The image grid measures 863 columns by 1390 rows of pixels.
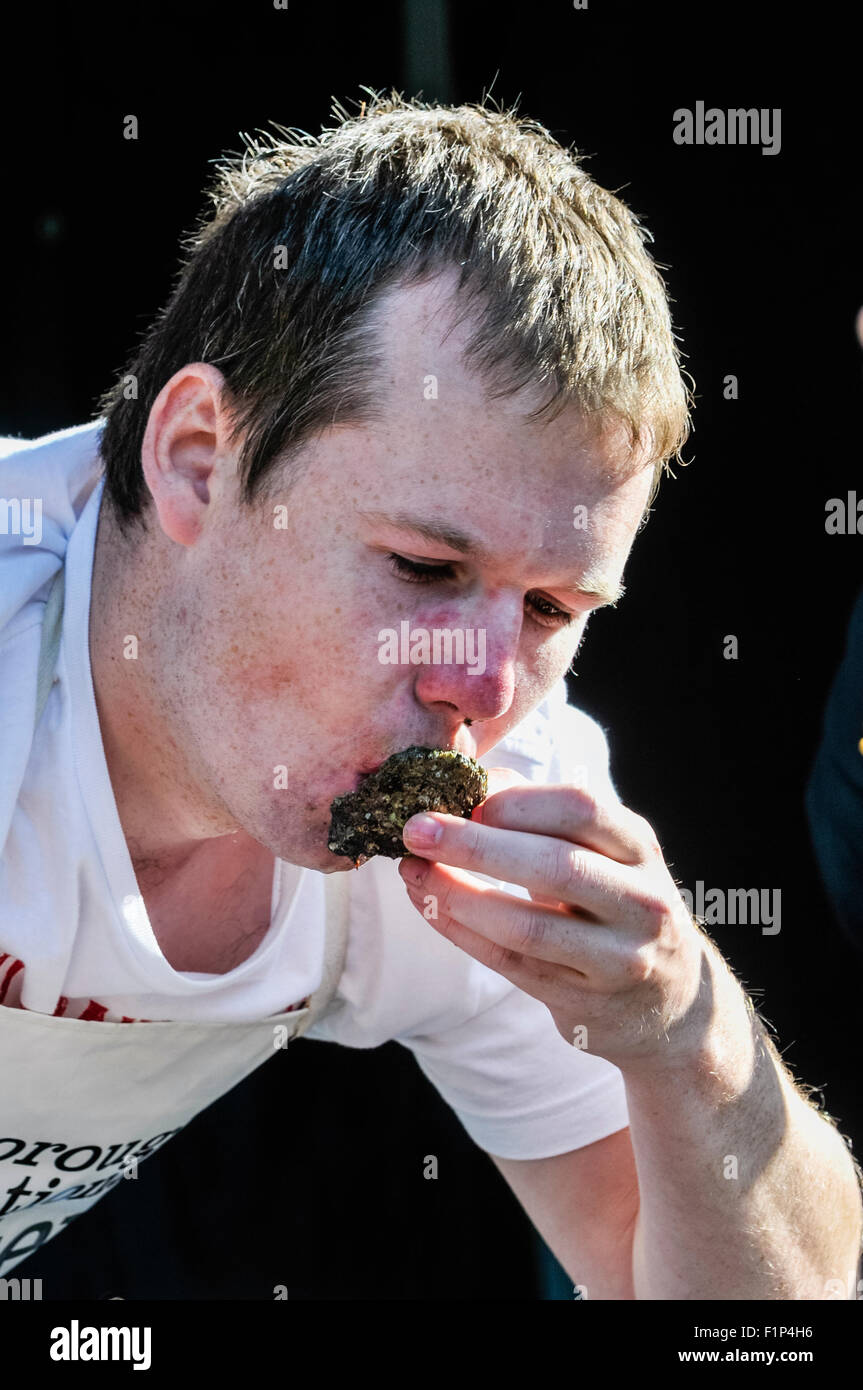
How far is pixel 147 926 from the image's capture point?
1678 millimetres

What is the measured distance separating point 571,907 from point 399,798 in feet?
0.78

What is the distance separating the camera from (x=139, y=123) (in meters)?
2.89

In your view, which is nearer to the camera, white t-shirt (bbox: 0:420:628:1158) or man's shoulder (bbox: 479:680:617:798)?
white t-shirt (bbox: 0:420:628:1158)

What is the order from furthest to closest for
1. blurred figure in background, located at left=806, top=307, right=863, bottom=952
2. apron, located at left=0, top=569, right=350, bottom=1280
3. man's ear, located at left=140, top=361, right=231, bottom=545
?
blurred figure in background, located at left=806, top=307, right=863, bottom=952, apron, located at left=0, top=569, right=350, bottom=1280, man's ear, located at left=140, top=361, right=231, bottom=545

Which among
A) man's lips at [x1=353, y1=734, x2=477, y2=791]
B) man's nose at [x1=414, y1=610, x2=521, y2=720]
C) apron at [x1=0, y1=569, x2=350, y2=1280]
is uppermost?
man's nose at [x1=414, y1=610, x2=521, y2=720]

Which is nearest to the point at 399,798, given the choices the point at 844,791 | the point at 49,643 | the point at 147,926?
the point at 147,926

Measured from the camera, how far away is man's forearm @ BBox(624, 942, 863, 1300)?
66.9 inches

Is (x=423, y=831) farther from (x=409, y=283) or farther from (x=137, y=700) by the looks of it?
(x=409, y=283)

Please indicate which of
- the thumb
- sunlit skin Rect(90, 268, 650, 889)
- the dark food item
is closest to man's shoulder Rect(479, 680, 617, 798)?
the thumb

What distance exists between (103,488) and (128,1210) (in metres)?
1.68

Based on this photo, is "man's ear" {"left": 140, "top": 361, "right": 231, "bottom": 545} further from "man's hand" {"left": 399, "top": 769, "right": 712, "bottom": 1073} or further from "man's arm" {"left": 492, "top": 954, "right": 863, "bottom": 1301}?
"man's arm" {"left": 492, "top": 954, "right": 863, "bottom": 1301}

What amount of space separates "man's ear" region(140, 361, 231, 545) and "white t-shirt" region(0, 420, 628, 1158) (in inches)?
6.9

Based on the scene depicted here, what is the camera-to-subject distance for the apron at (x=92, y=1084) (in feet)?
5.61

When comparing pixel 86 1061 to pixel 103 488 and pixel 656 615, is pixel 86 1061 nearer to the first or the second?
pixel 103 488
